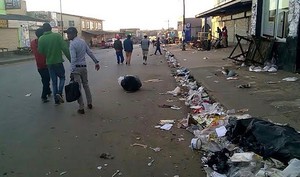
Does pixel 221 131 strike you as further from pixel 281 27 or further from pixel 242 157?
pixel 281 27

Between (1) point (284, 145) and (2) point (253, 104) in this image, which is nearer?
(1) point (284, 145)

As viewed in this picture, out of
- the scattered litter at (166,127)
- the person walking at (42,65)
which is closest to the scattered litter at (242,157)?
the scattered litter at (166,127)

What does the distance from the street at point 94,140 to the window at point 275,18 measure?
646cm

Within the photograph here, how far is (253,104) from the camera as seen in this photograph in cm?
695

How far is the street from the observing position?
4273 millimetres

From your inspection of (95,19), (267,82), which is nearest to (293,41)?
(267,82)

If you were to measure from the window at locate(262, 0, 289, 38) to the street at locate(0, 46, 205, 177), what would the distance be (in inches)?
254

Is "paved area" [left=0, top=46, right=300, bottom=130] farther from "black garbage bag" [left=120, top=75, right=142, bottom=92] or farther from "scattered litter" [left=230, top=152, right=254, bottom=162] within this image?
"black garbage bag" [left=120, top=75, right=142, bottom=92]

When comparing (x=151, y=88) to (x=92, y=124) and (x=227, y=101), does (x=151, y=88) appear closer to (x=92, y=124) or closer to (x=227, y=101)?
(x=227, y=101)

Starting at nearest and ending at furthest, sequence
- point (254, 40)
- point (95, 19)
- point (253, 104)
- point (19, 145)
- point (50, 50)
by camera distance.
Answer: point (19, 145) → point (253, 104) → point (50, 50) → point (254, 40) → point (95, 19)

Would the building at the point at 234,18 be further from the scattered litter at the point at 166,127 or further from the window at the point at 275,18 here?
the scattered litter at the point at 166,127

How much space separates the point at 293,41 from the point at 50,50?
7754 mm

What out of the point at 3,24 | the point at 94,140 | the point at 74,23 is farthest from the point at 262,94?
the point at 74,23

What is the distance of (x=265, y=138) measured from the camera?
14.1 feet
